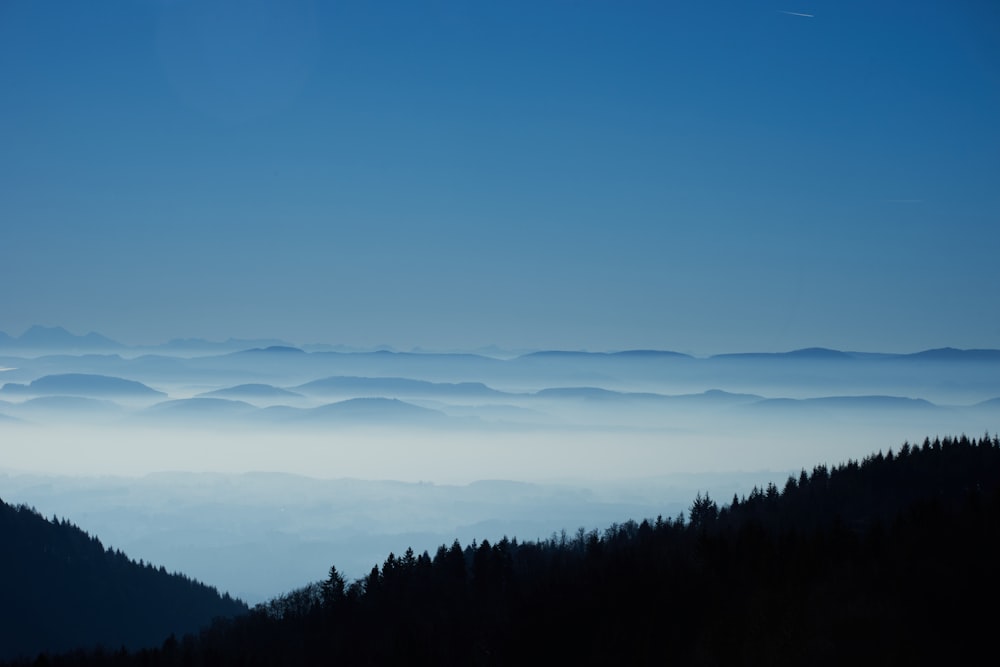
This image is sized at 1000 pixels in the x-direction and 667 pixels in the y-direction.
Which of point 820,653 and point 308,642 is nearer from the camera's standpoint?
point 820,653

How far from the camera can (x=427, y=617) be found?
137 m

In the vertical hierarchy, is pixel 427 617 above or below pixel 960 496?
below

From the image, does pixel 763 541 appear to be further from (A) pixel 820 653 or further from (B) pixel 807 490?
(B) pixel 807 490

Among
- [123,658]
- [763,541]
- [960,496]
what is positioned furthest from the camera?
[960,496]

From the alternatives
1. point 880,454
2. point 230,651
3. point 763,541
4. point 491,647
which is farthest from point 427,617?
point 880,454

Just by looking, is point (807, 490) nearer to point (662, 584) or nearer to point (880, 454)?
point (880, 454)

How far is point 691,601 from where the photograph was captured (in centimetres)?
11206

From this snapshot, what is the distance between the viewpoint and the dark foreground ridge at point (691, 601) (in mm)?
90875

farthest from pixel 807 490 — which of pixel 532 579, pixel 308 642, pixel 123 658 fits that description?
pixel 123 658

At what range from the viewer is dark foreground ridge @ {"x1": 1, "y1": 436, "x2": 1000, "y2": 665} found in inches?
3578

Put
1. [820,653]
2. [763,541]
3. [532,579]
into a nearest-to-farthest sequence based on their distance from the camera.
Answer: [820,653], [763,541], [532,579]

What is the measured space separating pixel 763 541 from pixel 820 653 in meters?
31.8

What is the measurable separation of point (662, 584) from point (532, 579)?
106 feet

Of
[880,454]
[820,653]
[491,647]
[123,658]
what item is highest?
[880,454]
